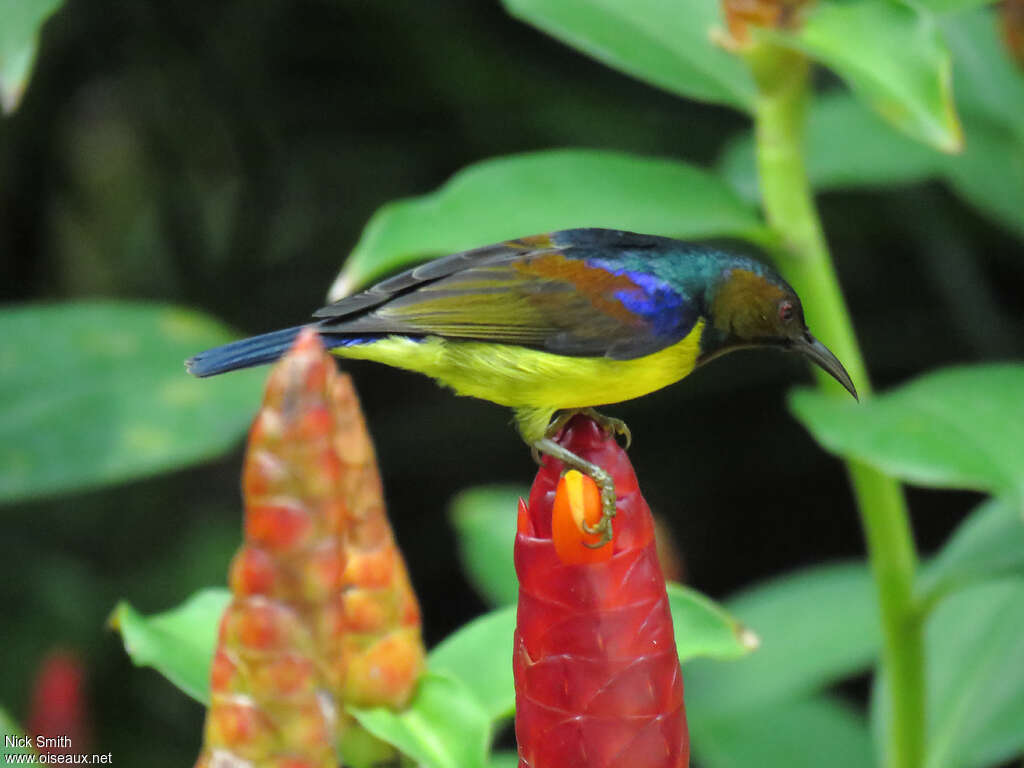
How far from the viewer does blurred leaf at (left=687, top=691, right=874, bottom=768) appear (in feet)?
9.60

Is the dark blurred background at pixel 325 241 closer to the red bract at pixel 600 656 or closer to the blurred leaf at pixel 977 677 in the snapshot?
the blurred leaf at pixel 977 677

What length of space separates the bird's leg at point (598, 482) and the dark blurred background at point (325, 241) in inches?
102

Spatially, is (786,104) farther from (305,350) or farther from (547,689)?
(305,350)

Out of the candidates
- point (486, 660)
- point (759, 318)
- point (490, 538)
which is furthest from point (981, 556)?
point (490, 538)

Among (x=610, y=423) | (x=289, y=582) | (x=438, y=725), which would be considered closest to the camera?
(x=289, y=582)

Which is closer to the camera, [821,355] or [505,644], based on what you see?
[505,644]

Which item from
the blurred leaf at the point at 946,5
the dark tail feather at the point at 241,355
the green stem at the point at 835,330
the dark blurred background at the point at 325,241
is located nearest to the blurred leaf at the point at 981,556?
the green stem at the point at 835,330

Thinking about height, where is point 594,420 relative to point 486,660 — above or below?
above

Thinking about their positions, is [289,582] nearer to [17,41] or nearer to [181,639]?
[181,639]

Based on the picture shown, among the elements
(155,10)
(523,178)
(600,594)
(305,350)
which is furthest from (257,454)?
(155,10)

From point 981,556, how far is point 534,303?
85 cm

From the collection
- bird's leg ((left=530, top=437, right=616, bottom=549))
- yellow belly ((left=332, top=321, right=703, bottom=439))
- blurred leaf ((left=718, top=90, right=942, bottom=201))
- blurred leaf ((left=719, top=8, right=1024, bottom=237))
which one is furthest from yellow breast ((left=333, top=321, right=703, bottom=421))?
blurred leaf ((left=718, top=90, right=942, bottom=201))

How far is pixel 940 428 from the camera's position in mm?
2061

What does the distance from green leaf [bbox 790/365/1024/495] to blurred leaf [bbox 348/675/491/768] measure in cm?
75
